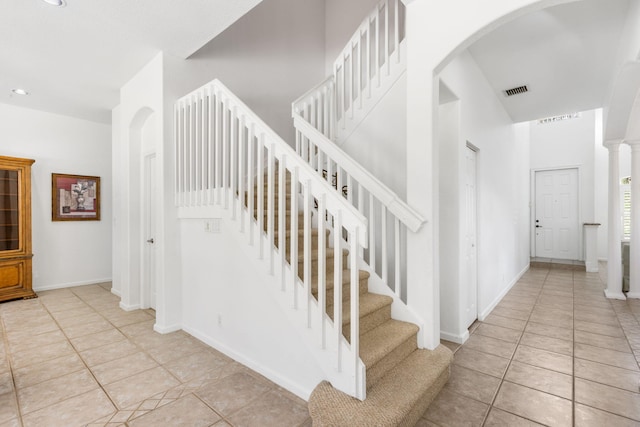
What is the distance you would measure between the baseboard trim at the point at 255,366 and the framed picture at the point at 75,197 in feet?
12.1

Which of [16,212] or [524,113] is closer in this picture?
[16,212]

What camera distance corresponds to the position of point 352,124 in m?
3.55

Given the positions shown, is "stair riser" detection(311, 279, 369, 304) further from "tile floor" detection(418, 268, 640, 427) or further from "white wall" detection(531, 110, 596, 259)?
"white wall" detection(531, 110, 596, 259)

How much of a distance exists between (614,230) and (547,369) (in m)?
3.46

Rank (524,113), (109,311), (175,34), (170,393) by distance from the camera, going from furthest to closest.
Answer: (524,113)
(109,311)
(175,34)
(170,393)

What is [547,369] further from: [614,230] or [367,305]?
[614,230]

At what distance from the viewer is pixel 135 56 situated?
3.27m

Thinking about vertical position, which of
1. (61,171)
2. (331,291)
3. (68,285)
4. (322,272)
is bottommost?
(68,285)

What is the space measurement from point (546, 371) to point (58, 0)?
15.7ft

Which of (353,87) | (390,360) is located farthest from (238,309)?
(353,87)

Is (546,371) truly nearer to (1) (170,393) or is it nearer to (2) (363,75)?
(1) (170,393)

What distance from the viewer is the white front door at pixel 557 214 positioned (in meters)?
7.42

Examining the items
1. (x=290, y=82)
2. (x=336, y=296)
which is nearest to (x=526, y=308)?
(x=336, y=296)

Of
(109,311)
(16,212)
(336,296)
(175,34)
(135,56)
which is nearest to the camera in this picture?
(336,296)
